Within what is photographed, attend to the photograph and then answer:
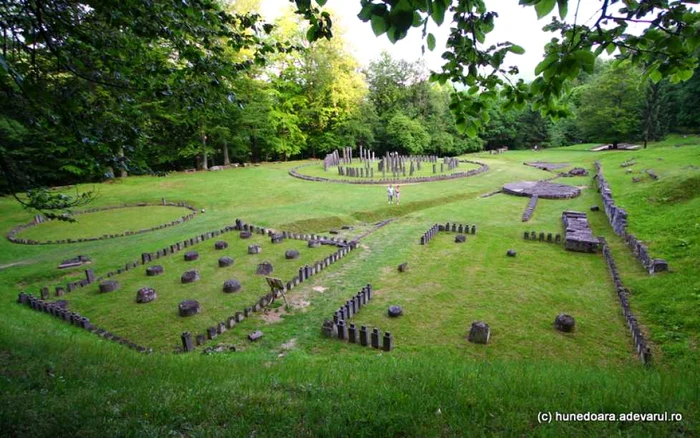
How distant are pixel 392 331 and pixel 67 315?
819cm

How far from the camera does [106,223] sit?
63.7 feet

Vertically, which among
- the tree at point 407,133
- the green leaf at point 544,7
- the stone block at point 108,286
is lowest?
the stone block at point 108,286

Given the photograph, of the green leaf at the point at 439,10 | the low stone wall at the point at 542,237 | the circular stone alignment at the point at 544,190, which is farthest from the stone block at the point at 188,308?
the circular stone alignment at the point at 544,190

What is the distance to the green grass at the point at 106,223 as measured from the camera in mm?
17516

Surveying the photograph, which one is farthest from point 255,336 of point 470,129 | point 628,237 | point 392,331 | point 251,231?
point 628,237

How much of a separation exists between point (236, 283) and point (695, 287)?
11625 mm

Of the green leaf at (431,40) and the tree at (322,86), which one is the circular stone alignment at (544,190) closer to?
the green leaf at (431,40)

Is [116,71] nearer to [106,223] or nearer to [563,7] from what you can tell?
[563,7]

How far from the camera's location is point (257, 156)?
46.5 meters

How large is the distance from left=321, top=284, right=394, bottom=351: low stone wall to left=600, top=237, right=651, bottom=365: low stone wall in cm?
470

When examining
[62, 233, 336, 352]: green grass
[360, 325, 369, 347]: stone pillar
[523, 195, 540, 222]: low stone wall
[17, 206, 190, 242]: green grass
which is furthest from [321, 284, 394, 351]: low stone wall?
[17, 206, 190, 242]: green grass

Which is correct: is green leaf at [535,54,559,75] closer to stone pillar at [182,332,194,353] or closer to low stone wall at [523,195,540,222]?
stone pillar at [182,332,194,353]

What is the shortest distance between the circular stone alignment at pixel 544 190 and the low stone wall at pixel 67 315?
2123 cm

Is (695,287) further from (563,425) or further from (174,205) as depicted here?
(174,205)
